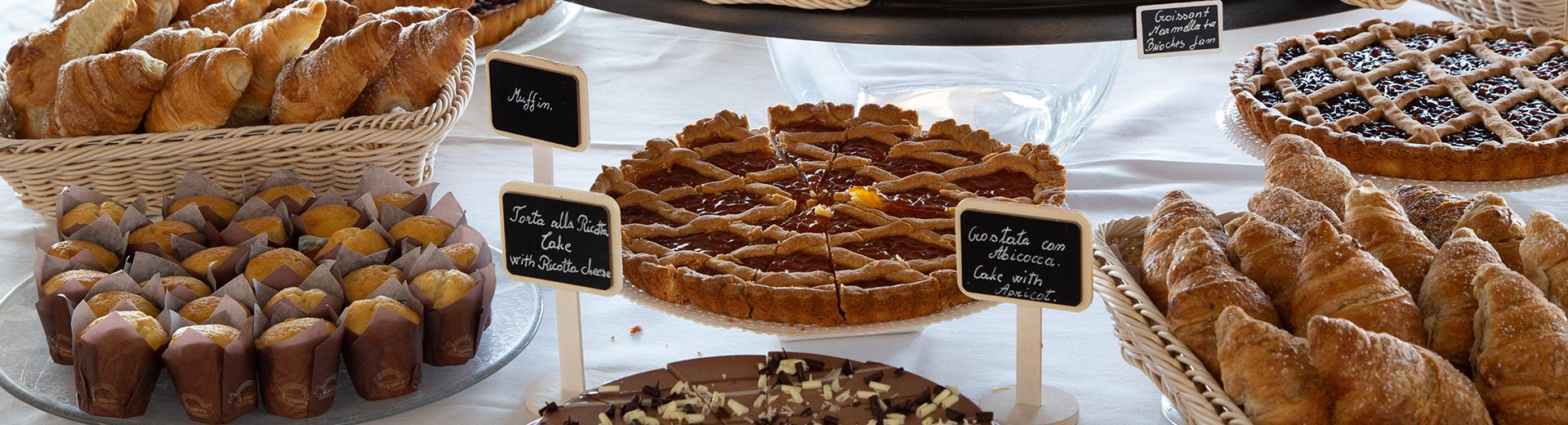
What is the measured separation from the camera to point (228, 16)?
215cm

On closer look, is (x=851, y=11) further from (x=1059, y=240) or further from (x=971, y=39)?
(x=1059, y=240)

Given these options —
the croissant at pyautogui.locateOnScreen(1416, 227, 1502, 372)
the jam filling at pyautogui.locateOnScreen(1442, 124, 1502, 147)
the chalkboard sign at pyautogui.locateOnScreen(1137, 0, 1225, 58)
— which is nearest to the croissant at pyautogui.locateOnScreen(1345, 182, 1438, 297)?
the croissant at pyautogui.locateOnScreen(1416, 227, 1502, 372)

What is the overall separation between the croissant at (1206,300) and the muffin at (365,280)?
86cm

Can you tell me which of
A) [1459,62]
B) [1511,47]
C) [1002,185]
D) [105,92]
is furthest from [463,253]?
[1511,47]

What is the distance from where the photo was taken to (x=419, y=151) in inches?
77.2

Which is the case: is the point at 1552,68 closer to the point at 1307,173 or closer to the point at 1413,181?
the point at 1413,181

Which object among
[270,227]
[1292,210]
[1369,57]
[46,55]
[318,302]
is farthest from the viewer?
[1369,57]

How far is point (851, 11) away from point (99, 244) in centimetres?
101

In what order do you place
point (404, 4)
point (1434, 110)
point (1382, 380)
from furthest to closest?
point (404, 4) < point (1434, 110) < point (1382, 380)

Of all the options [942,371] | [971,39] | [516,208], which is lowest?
[942,371]

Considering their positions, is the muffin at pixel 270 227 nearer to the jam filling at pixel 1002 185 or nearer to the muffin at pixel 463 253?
the muffin at pixel 463 253

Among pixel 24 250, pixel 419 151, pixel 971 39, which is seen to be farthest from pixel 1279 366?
pixel 24 250

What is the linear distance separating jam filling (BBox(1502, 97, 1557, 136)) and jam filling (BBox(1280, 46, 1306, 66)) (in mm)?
381

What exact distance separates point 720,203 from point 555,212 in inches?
17.1
